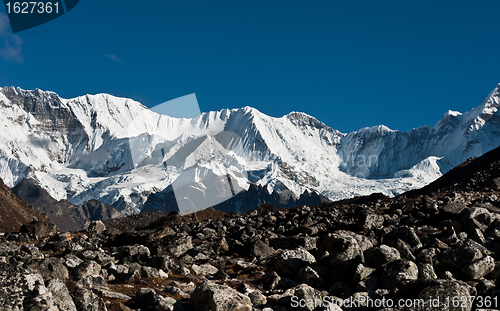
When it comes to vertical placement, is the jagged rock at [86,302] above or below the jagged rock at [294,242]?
below

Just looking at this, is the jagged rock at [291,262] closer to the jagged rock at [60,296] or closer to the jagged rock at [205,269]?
the jagged rock at [205,269]

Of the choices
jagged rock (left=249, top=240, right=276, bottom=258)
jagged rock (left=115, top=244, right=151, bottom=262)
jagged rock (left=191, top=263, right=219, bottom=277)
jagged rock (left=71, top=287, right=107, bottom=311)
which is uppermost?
jagged rock (left=249, top=240, right=276, bottom=258)

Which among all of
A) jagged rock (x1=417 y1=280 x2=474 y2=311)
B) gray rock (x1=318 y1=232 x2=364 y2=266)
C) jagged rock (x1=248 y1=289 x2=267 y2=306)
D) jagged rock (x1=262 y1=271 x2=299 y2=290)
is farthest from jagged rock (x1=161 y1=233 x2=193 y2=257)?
jagged rock (x1=417 y1=280 x2=474 y2=311)

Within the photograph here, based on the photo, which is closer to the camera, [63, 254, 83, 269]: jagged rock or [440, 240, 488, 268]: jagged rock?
[440, 240, 488, 268]: jagged rock

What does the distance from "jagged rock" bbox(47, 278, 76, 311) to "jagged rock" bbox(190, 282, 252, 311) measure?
3.20m

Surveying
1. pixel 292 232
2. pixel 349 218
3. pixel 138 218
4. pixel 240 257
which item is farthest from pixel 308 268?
pixel 138 218

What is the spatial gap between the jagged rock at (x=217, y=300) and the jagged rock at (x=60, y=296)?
3195 mm

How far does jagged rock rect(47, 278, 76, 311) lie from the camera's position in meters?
10.2

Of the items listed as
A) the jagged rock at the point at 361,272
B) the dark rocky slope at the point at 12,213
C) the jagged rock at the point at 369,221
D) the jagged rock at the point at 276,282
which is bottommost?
the jagged rock at the point at 276,282

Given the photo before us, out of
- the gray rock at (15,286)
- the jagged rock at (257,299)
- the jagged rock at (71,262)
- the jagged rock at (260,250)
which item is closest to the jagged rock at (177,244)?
the jagged rock at (260,250)

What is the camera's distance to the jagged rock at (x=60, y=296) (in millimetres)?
10203

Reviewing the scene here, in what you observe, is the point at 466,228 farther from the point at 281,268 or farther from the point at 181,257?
the point at 181,257

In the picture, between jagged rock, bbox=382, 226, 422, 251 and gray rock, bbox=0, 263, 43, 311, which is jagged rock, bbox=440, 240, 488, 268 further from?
gray rock, bbox=0, 263, 43, 311

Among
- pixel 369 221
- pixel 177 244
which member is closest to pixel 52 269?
pixel 177 244
